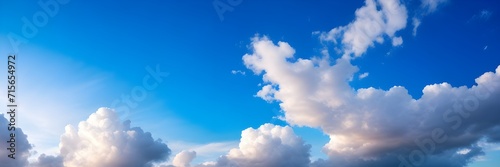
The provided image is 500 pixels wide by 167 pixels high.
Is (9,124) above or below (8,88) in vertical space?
below

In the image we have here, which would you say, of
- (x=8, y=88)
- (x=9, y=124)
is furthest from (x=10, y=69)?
(x=9, y=124)

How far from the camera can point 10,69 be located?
243 ft

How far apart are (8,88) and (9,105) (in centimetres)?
324

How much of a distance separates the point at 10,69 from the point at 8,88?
370cm

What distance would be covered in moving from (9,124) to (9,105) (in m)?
4.19

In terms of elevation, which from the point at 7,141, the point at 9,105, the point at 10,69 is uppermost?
the point at 10,69

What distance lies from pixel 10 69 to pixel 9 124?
10.7 metres

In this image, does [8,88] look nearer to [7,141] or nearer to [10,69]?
[10,69]

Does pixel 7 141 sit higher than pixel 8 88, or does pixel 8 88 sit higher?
pixel 8 88

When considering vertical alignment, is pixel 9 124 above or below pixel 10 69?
below

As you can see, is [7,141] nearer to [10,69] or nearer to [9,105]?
[9,105]

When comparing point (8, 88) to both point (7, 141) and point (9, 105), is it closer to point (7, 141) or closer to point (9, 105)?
point (9, 105)

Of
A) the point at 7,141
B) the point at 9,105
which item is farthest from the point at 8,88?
the point at 7,141

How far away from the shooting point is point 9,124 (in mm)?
Answer: 75000
